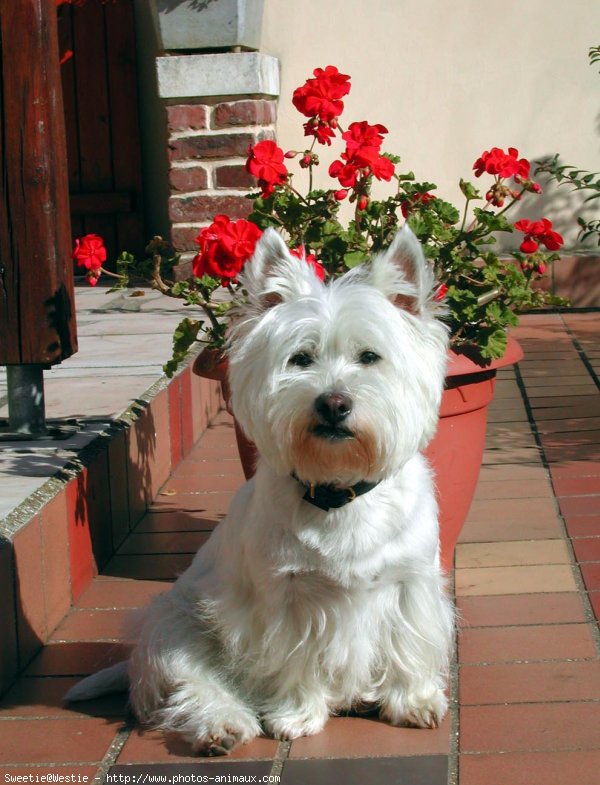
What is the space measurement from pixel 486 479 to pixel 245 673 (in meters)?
1.72

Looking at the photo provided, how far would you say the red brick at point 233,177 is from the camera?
6109mm

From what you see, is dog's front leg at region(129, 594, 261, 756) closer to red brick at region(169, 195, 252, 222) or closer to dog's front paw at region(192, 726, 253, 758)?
dog's front paw at region(192, 726, 253, 758)

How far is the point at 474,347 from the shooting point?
299 cm

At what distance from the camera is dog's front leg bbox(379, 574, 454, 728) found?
2.41m

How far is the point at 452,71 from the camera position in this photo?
653cm

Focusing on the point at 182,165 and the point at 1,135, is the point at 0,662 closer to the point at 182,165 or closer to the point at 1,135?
the point at 1,135

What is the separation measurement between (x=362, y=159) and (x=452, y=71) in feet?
12.5

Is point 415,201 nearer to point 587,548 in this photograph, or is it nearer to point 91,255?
point 91,255

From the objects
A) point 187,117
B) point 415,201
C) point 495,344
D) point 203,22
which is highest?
point 203,22

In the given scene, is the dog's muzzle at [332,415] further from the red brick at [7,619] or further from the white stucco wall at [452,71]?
the white stucco wall at [452,71]

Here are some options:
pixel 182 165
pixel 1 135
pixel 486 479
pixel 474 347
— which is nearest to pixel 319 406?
pixel 474 347

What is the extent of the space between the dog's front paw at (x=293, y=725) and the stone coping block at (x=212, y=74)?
4.34 meters

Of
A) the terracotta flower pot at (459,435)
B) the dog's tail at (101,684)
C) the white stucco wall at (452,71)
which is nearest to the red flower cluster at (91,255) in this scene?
the terracotta flower pot at (459,435)

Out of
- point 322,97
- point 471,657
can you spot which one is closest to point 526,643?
point 471,657
